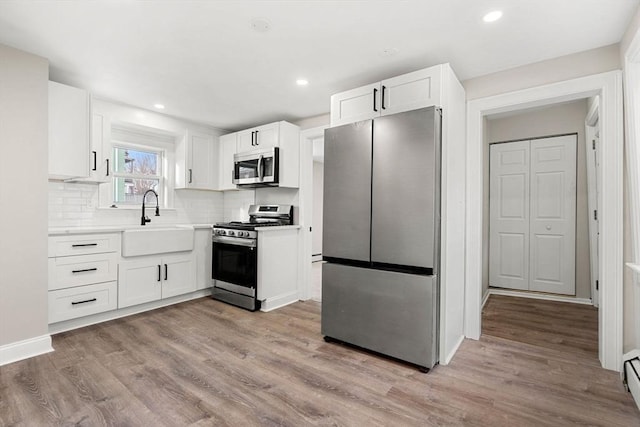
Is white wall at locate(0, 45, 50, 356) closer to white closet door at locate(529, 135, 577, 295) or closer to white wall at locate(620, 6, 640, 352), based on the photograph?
white wall at locate(620, 6, 640, 352)

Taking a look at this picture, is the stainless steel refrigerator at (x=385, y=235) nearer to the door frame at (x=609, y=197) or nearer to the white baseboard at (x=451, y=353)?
the white baseboard at (x=451, y=353)

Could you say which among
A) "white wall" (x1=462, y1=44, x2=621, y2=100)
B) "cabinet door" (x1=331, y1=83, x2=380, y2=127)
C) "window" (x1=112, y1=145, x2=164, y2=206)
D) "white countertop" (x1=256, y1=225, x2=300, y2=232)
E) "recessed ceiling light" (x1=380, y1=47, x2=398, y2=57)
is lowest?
"white countertop" (x1=256, y1=225, x2=300, y2=232)

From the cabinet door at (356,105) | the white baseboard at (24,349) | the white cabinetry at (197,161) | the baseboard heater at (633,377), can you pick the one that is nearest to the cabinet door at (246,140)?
the white cabinetry at (197,161)

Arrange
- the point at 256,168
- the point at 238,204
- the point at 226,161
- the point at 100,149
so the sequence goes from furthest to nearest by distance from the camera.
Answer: the point at 238,204
the point at 226,161
the point at 256,168
the point at 100,149

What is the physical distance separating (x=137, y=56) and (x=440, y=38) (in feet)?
7.72

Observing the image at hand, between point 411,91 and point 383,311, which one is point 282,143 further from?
point 383,311

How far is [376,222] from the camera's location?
251 centimetres

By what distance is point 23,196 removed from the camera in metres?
2.44

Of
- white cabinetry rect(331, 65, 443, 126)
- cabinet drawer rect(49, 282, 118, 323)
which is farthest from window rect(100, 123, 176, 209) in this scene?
white cabinetry rect(331, 65, 443, 126)

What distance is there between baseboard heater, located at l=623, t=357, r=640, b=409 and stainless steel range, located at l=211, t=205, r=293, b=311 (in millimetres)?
3141

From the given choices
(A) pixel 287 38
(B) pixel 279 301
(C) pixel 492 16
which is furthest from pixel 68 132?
(C) pixel 492 16

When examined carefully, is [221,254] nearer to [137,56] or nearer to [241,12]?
[137,56]

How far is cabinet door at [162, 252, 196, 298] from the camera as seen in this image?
12.2 ft

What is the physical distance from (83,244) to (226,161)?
2.09 m
